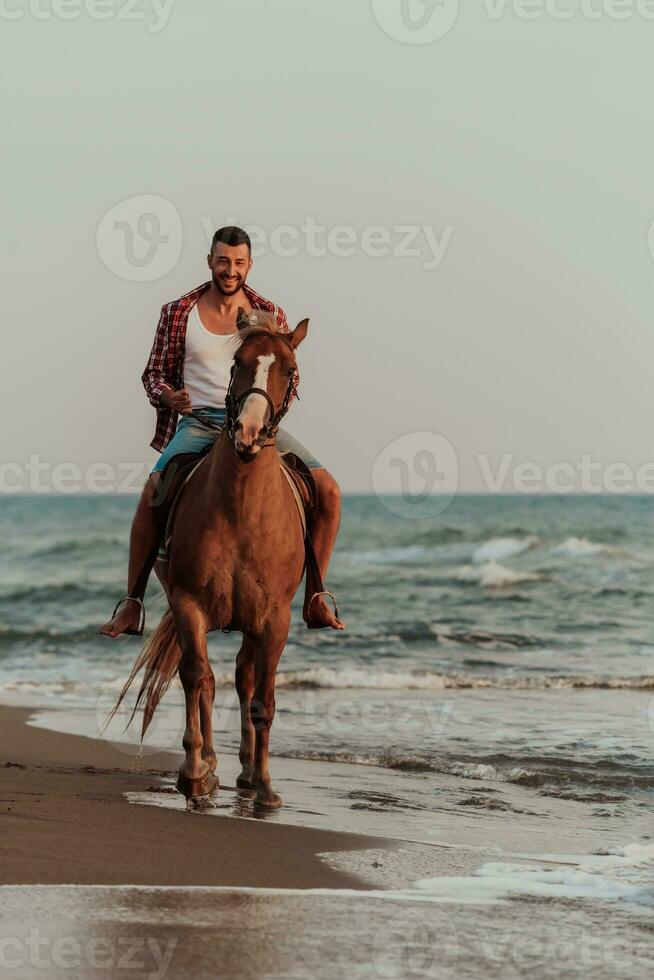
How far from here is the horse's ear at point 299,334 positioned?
641cm

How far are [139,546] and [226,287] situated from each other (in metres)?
1.45

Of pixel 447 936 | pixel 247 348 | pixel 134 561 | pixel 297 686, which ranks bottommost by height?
pixel 297 686

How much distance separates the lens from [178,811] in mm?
6531

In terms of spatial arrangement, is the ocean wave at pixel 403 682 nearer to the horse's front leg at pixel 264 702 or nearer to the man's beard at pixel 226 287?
the horse's front leg at pixel 264 702

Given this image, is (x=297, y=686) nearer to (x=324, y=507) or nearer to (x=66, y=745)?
(x=66, y=745)

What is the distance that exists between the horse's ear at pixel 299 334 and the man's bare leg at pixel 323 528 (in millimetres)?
1045

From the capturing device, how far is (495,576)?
97.3 feet

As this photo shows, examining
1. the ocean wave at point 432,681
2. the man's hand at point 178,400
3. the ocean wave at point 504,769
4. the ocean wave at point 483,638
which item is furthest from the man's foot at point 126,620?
the ocean wave at point 483,638

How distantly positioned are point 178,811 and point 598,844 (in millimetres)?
2028

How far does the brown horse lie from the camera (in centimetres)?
618

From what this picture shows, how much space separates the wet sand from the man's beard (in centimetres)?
271

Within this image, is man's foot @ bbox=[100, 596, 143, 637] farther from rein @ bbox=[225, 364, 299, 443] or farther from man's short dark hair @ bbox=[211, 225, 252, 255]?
man's short dark hair @ bbox=[211, 225, 252, 255]

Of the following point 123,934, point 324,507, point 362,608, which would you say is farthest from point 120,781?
point 362,608

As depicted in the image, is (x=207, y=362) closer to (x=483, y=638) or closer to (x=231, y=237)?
(x=231, y=237)
